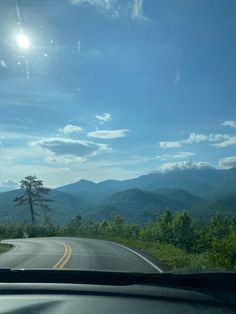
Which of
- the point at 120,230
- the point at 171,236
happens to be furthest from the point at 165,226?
the point at 120,230

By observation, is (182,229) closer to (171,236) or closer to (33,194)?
(171,236)

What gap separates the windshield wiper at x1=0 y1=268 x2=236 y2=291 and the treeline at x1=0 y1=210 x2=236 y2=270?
1010cm

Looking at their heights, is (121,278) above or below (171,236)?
above

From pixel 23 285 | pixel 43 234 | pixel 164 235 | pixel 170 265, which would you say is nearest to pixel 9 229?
pixel 43 234

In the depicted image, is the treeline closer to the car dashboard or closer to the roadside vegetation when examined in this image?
the roadside vegetation

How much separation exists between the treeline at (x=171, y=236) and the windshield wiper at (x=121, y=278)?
10.1 m

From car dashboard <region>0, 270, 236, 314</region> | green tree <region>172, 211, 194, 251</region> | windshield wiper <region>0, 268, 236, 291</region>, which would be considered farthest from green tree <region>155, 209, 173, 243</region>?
car dashboard <region>0, 270, 236, 314</region>

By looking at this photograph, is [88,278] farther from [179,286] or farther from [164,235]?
[164,235]

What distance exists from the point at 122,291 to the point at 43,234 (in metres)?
64.2

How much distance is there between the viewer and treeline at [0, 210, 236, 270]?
48.5 ft

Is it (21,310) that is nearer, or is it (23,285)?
(21,310)

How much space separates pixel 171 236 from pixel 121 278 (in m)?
92.9

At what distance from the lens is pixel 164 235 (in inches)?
3691

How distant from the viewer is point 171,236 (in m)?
94.6
